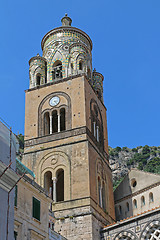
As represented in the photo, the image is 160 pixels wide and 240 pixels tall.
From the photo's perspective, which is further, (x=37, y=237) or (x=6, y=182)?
(x=37, y=237)

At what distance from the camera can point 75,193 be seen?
102 feet

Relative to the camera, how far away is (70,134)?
33719 mm

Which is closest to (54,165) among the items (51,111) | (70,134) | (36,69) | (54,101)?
(70,134)

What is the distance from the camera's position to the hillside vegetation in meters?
78.2

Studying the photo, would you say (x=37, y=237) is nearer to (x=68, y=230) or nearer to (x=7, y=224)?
(x=7, y=224)

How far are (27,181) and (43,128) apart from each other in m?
14.7

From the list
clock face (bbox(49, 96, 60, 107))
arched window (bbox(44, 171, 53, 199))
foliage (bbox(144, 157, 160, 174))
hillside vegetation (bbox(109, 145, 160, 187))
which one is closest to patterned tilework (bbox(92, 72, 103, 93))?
clock face (bbox(49, 96, 60, 107))

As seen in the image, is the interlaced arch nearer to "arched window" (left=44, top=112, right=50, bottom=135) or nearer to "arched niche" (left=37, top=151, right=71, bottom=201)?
"arched niche" (left=37, top=151, right=71, bottom=201)

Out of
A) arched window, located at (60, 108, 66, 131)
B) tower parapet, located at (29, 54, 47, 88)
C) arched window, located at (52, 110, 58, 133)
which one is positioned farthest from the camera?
tower parapet, located at (29, 54, 47, 88)

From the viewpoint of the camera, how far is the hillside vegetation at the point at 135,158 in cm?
7820

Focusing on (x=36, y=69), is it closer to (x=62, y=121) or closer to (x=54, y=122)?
(x=54, y=122)

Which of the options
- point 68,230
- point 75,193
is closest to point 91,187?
point 75,193

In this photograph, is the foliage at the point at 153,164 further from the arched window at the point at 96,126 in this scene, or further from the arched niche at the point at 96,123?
the arched window at the point at 96,126

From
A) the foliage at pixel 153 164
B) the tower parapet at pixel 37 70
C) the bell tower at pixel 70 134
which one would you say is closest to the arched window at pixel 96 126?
the bell tower at pixel 70 134
